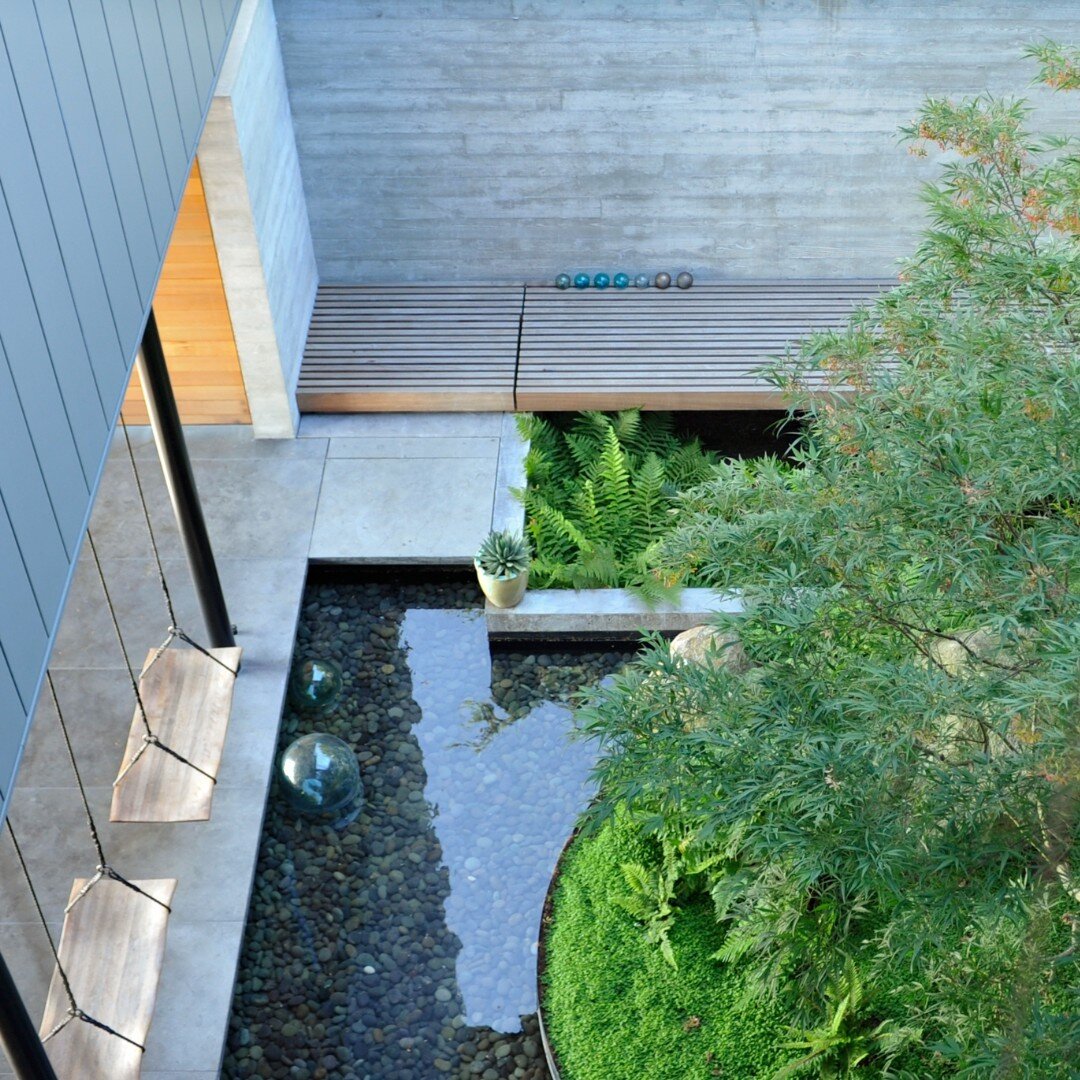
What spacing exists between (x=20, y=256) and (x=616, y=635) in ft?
15.8

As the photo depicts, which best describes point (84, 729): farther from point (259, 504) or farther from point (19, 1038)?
point (19, 1038)

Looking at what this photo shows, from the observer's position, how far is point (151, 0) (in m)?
5.84

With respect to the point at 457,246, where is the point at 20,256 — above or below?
above

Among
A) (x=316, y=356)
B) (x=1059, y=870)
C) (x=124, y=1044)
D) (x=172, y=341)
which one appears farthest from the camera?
(x=316, y=356)

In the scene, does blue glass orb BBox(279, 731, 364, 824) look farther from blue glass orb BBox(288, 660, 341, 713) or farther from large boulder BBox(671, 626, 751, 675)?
large boulder BBox(671, 626, 751, 675)

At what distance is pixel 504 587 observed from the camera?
812 cm

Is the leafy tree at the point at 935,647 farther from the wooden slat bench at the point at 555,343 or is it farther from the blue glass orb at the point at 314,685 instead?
the wooden slat bench at the point at 555,343

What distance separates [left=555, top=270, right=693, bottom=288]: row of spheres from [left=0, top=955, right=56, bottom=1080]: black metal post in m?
6.76

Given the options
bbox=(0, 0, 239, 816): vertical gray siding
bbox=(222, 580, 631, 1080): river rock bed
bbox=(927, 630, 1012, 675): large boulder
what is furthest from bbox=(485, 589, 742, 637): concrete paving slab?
bbox=(0, 0, 239, 816): vertical gray siding

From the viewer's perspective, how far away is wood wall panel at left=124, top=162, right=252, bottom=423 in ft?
28.1

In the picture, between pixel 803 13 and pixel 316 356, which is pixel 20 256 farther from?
pixel 803 13

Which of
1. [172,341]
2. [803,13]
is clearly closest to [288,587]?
[172,341]

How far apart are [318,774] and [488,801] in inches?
37.8

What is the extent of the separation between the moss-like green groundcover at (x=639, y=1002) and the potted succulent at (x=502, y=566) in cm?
183
